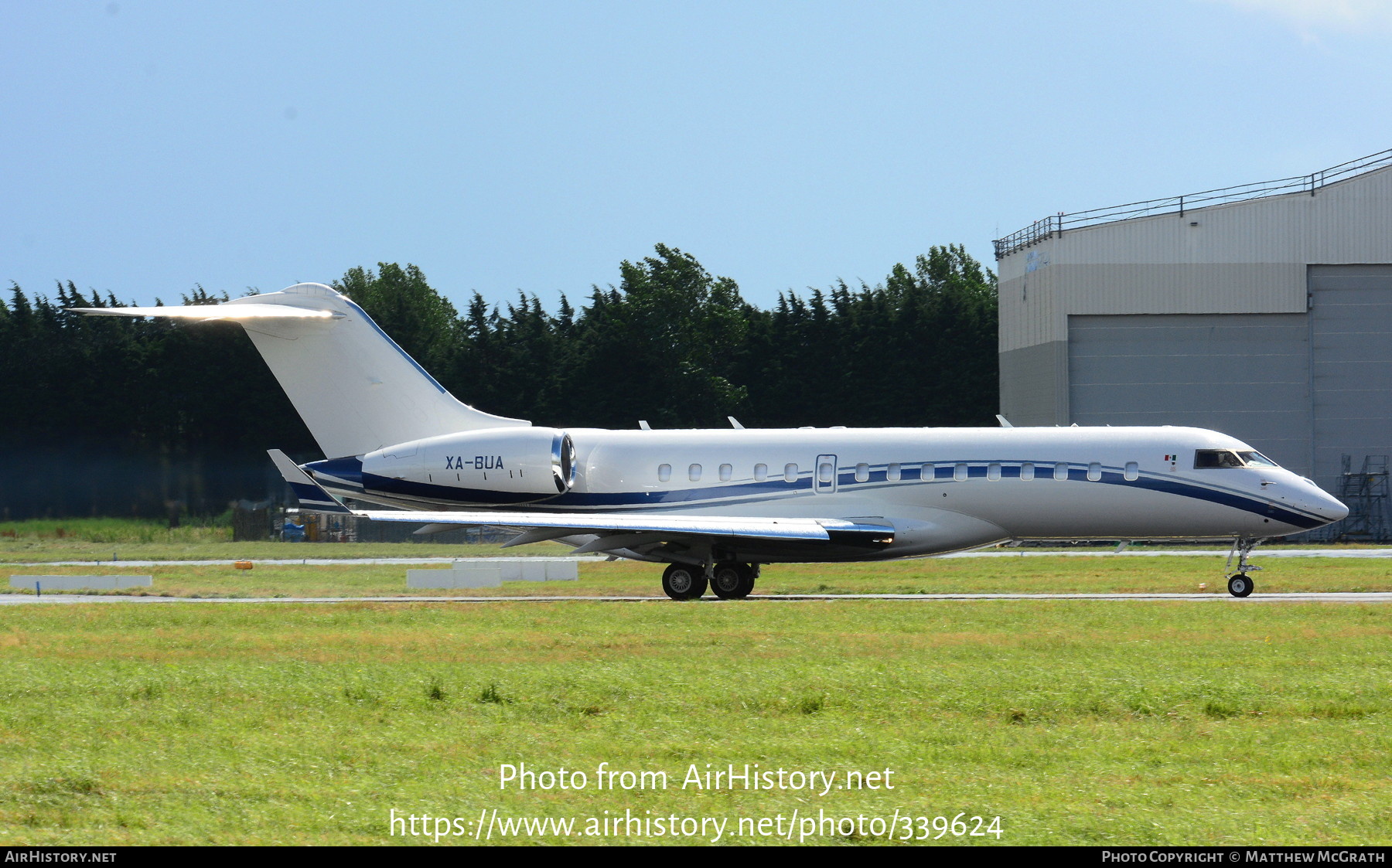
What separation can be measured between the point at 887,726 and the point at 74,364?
56.0 metres

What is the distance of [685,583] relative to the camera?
27.5 metres

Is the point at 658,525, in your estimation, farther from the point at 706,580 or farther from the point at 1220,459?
the point at 1220,459

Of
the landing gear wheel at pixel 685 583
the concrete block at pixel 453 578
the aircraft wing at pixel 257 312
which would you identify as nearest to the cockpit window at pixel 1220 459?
the landing gear wheel at pixel 685 583

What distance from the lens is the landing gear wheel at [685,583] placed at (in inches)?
1082

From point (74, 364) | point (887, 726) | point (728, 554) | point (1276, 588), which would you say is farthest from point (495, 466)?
point (74, 364)

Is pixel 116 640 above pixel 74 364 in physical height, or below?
below

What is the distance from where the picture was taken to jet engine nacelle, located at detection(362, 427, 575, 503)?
28.2 metres

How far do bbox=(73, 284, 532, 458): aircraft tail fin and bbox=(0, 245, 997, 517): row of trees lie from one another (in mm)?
22213

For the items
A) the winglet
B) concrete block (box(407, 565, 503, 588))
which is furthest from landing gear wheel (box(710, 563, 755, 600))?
the winglet

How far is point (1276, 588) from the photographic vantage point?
2758cm

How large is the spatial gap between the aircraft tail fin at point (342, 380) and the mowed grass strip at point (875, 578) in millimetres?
3253

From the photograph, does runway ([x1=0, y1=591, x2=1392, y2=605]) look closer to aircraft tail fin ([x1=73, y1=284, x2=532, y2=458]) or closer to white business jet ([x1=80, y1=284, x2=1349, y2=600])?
white business jet ([x1=80, y1=284, x2=1349, y2=600])
